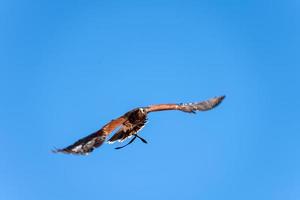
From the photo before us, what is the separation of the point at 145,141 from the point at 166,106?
12.1ft

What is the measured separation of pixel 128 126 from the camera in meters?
40.0

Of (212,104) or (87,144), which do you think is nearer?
(87,144)

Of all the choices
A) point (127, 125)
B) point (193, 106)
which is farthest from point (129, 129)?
point (193, 106)

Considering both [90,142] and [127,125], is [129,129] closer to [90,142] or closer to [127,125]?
[127,125]

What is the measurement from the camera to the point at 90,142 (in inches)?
1405

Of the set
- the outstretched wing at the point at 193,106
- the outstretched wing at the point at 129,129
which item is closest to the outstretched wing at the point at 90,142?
the outstretched wing at the point at 129,129

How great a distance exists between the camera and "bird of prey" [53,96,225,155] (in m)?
35.2

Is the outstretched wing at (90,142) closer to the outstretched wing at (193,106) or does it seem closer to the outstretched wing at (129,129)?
the outstretched wing at (129,129)

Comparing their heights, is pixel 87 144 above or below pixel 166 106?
Result: below

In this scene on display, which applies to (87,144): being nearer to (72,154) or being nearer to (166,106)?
(72,154)

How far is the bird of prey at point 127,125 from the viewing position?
35.2 meters

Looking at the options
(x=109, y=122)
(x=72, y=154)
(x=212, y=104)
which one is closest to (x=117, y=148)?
(x=109, y=122)

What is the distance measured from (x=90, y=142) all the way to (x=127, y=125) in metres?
4.62

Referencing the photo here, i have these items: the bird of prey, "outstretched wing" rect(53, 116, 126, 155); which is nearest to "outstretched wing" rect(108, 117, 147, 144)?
the bird of prey
